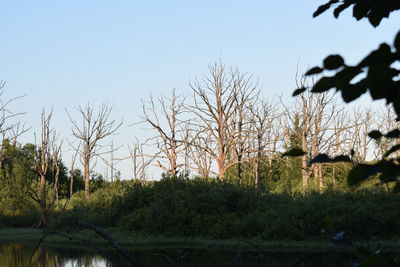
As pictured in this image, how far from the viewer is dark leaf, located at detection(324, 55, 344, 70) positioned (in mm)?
1055

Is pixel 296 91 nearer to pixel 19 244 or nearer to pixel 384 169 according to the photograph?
pixel 384 169

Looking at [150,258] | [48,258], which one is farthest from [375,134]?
[48,258]

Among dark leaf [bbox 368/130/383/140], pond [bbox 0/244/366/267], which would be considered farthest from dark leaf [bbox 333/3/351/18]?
pond [bbox 0/244/366/267]

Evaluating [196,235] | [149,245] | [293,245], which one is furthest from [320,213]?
[149,245]

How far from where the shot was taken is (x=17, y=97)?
19.4m

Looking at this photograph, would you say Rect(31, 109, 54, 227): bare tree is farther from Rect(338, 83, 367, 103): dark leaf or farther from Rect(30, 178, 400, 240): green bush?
Rect(338, 83, 367, 103): dark leaf

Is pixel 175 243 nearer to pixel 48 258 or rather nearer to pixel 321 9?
pixel 48 258

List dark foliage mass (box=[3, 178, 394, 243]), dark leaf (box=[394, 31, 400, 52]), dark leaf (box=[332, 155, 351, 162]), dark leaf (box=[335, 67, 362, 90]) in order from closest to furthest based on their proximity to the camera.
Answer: dark leaf (box=[394, 31, 400, 52]) < dark leaf (box=[335, 67, 362, 90]) < dark leaf (box=[332, 155, 351, 162]) < dark foliage mass (box=[3, 178, 394, 243])

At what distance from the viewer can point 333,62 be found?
106 centimetres

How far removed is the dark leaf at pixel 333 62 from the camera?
3.46 ft

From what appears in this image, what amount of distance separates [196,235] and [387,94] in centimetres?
1674

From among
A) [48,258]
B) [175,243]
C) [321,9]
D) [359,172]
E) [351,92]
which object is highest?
[321,9]

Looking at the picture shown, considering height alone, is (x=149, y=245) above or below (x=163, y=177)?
below

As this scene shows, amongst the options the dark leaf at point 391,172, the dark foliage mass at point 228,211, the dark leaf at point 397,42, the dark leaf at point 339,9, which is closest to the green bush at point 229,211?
the dark foliage mass at point 228,211
